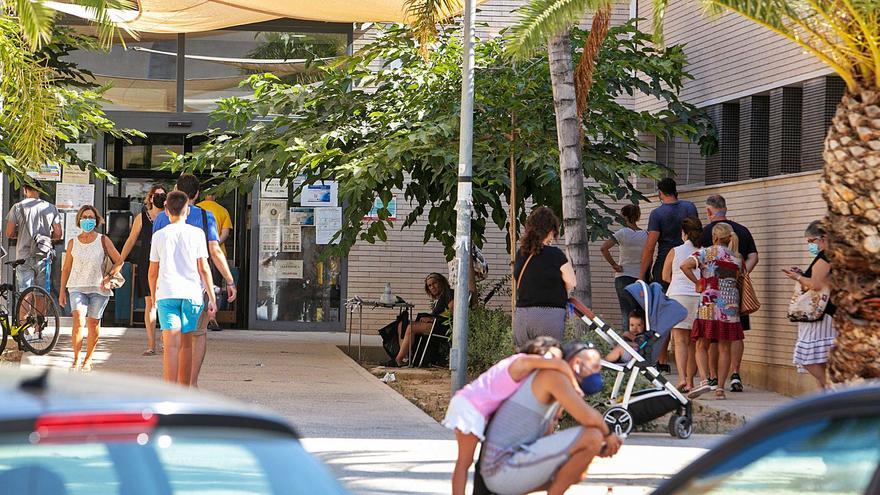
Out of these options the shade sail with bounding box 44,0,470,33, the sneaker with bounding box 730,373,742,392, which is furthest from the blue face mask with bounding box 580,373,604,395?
the shade sail with bounding box 44,0,470,33

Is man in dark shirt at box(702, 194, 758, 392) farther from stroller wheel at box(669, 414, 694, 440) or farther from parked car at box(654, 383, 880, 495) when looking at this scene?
parked car at box(654, 383, 880, 495)

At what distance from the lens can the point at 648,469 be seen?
935cm

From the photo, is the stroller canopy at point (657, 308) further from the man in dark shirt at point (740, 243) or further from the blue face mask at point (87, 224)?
the blue face mask at point (87, 224)

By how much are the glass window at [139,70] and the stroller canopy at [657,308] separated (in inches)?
424

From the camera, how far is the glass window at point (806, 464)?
126 inches

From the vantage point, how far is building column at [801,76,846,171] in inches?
566

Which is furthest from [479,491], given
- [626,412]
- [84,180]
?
[84,180]

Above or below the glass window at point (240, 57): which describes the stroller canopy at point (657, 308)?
below

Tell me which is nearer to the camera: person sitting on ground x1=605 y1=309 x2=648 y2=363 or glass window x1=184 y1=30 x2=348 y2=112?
person sitting on ground x1=605 y1=309 x2=648 y2=363

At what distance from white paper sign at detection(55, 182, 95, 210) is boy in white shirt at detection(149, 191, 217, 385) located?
32.2 feet

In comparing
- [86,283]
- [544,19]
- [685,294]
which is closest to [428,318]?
[685,294]

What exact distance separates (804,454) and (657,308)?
804cm

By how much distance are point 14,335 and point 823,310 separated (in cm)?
855

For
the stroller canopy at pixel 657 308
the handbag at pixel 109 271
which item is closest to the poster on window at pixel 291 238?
the handbag at pixel 109 271
